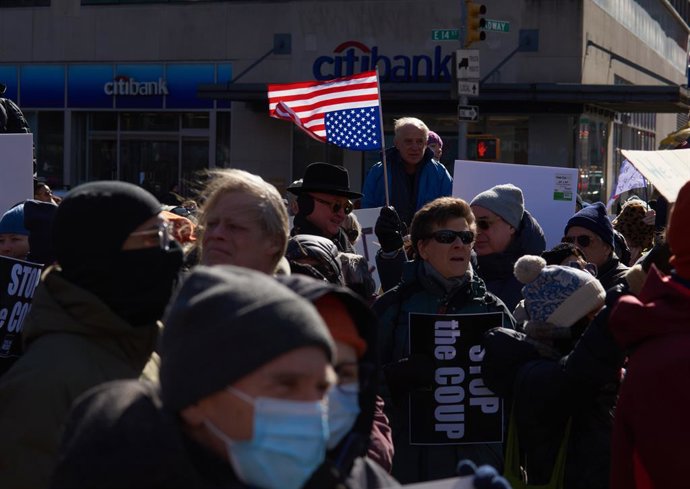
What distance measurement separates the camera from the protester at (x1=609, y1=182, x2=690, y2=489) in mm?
3314

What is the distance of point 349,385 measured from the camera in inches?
98.7

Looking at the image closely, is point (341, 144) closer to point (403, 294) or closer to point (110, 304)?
point (403, 294)

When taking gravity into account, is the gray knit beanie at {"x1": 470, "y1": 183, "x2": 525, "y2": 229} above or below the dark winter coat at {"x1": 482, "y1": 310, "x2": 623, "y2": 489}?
above

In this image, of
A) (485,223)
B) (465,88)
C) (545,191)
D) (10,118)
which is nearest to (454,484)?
(485,223)

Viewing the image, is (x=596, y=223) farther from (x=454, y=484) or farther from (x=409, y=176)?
(x=454, y=484)

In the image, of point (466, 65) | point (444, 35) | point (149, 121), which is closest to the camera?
point (466, 65)

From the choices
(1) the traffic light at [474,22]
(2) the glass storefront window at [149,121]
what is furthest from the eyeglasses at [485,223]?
(2) the glass storefront window at [149,121]

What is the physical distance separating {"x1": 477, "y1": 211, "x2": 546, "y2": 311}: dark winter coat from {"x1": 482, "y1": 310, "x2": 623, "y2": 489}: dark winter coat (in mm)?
1402

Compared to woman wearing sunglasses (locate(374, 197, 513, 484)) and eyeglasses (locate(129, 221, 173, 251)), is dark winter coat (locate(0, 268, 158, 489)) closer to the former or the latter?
eyeglasses (locate(129, 221, 173, 251))

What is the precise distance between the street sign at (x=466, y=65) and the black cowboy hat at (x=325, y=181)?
10.8 metres

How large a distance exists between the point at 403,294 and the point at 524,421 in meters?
0.95

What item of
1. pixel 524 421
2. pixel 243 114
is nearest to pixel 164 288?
pixel 524 421

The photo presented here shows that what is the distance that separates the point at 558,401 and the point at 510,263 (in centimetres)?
204

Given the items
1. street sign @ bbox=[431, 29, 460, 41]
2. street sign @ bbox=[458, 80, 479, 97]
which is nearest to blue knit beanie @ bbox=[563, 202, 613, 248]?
street sign @ bbox=[458, 80, 479, 97]
